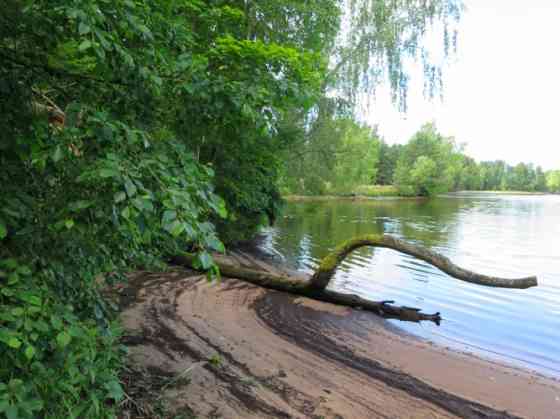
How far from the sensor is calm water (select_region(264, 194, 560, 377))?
7213 mm

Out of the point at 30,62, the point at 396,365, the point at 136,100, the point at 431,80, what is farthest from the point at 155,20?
the point at 431,80

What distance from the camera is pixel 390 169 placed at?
7525cm

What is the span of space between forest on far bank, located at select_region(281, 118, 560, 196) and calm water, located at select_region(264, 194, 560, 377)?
313cm

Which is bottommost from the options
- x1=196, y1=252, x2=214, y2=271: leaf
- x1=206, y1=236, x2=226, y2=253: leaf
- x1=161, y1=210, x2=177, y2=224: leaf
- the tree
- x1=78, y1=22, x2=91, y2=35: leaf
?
x1=196, y1=252, x2=214, y2=271: leaf

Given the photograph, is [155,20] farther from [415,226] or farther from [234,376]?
[415,226]

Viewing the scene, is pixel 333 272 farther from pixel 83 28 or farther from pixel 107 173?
pixel 83 28

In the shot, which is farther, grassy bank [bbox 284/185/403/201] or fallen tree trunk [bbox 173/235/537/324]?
grassy bank [bbox 284/185/403/201]

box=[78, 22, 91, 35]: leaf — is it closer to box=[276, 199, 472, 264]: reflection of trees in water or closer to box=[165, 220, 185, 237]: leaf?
box=[165, 220, 185, 237]: leaf

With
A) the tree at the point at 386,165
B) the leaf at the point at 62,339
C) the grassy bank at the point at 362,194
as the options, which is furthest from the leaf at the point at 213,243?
the tree at the point at 386,165

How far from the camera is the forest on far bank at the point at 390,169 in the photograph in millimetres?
15918

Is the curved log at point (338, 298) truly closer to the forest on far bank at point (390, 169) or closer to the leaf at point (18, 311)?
the leaf at point (18, 311)

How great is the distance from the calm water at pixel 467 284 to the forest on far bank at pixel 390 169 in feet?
10.3

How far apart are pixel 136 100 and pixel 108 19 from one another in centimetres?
55

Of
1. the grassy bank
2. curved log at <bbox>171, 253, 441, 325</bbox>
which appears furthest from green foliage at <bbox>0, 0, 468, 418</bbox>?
the grassy bank
